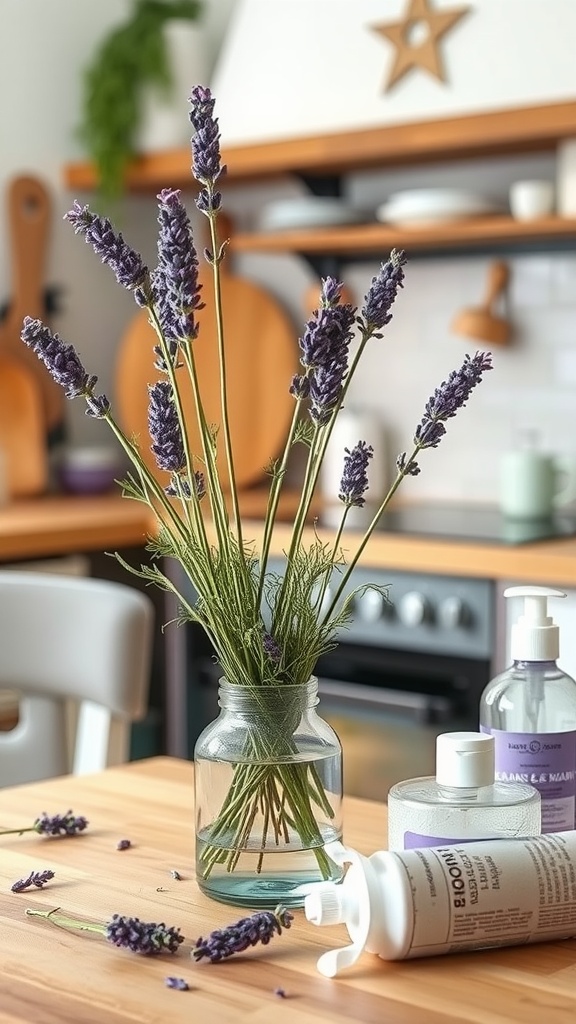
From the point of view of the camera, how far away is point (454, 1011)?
829 mm

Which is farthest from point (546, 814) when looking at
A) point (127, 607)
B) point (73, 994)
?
point (127, 607)

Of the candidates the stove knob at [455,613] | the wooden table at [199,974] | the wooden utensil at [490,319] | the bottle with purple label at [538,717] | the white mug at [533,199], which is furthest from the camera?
the wooden utensil at [490,319]

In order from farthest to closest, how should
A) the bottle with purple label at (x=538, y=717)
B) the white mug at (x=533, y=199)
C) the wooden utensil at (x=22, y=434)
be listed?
1. the wooden utensil at (x=22, y=434)
2. the white mug at (x=533, y=199)
3. the bottle with purple label at (x=538, y=717)

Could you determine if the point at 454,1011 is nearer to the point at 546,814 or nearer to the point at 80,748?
the point at 546,814

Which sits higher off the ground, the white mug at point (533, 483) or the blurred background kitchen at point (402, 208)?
the blurred background kitchen at point (402, 208)

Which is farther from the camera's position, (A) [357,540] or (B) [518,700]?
(A) [357,540]

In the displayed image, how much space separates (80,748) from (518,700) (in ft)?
2.57

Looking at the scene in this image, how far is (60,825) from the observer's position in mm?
1192

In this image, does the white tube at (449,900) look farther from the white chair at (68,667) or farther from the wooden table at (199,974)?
the white chair at (68,667)

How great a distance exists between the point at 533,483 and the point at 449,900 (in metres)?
2.09

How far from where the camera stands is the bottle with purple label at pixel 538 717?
104 cm

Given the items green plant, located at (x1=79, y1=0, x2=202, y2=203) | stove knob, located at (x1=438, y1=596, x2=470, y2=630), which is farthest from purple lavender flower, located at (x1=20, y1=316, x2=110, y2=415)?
green plant, located at (x1=79, y1=0, x2=202, y2=203)

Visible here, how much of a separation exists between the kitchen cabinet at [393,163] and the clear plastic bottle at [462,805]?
6.46 feet

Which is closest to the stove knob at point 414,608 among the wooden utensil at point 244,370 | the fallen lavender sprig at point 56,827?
the wooden utensil at point 244,370
